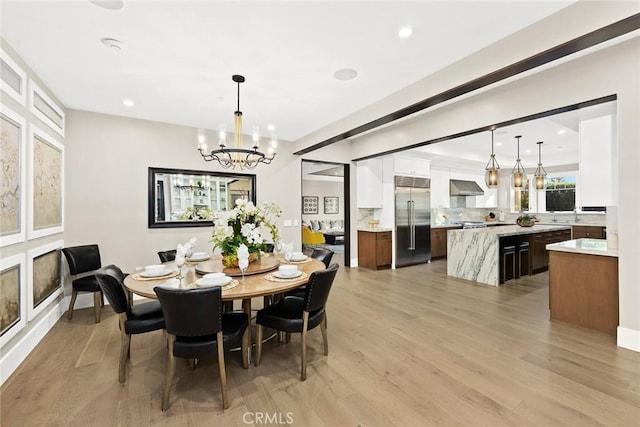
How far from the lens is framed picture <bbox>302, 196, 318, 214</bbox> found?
1106 centimetres

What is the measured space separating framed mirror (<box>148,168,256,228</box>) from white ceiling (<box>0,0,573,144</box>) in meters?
1.33

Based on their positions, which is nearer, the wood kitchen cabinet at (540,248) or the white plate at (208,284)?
the white plate at (208,284)

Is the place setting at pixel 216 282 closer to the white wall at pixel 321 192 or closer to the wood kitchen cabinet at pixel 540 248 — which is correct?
the wood kitchen cabinet at pixel 540 248

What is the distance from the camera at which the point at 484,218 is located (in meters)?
9.49

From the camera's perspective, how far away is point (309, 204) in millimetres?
11195

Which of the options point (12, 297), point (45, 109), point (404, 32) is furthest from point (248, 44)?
point (12, 297)

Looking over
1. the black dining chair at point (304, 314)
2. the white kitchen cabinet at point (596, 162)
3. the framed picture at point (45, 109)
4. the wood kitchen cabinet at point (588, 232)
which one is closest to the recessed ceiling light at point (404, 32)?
the black dining chair at point (304, 314)

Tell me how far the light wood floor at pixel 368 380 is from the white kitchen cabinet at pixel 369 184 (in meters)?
3.46

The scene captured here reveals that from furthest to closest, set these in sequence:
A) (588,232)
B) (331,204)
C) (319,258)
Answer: (331,204) < (588,232) < (319,258)

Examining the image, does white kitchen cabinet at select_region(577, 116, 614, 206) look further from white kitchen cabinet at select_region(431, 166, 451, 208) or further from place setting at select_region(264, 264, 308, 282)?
white kitchen cabinet at select_region(431, 166, 451, 208)

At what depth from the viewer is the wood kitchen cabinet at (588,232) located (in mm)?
7273

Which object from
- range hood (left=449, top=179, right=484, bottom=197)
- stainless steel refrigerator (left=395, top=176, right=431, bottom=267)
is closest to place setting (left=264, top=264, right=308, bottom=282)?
stainless steel refrigerator (left=395, top=176, right=431, bottom=267)

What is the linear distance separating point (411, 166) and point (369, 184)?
122cm

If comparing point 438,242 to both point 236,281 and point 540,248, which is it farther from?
point 236,281
